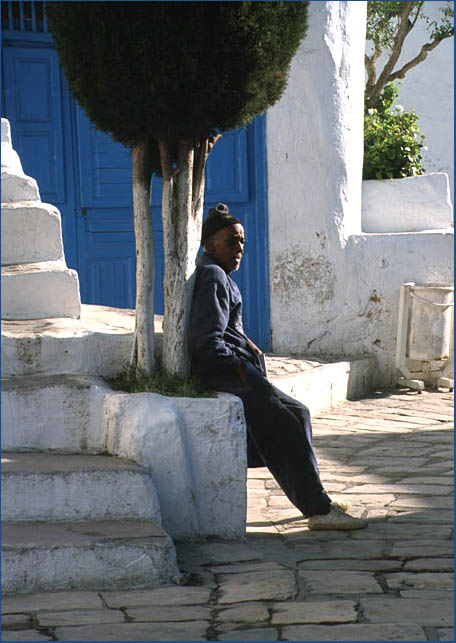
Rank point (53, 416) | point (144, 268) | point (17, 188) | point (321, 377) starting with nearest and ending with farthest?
point (53, 416) → point (144, 268) → point (17, 188) → point (321, 377)

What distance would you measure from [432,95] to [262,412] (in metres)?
12.0

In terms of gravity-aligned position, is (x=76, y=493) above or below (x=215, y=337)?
→ below

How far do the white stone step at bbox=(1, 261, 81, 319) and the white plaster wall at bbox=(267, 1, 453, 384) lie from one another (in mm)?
3894

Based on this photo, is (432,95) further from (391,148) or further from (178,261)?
(178,261)

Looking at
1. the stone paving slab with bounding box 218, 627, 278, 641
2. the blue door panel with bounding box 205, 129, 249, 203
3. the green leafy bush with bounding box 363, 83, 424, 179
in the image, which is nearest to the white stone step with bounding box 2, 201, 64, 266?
the stone paving slab with bounding box 218, 627, 278, 641

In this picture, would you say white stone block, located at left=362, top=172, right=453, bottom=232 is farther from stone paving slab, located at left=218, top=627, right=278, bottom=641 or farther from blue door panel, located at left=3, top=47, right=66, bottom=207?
stone paving slab, located at left=218, top=627, right=278, bottom=641

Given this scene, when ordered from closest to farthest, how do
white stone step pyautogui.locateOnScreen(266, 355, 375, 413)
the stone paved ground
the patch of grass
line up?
1. the stone paved ground
2. the patch of grass
3. white stone step pyautogui.locateOnScreen(266, 355, 375, 413)

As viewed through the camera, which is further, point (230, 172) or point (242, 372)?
point (230, 172)

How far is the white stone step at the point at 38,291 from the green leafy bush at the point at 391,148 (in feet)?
17.1

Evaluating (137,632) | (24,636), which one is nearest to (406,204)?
(137,632)

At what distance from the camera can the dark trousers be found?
480 centimetres

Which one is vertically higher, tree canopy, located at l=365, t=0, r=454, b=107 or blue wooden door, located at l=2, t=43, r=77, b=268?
tree canopy, located at l=365, t=0, r=454, b=107

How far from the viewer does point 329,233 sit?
9.26 metres

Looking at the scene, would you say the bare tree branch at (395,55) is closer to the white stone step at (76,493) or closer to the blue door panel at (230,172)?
the blue door panel at (230,172)
